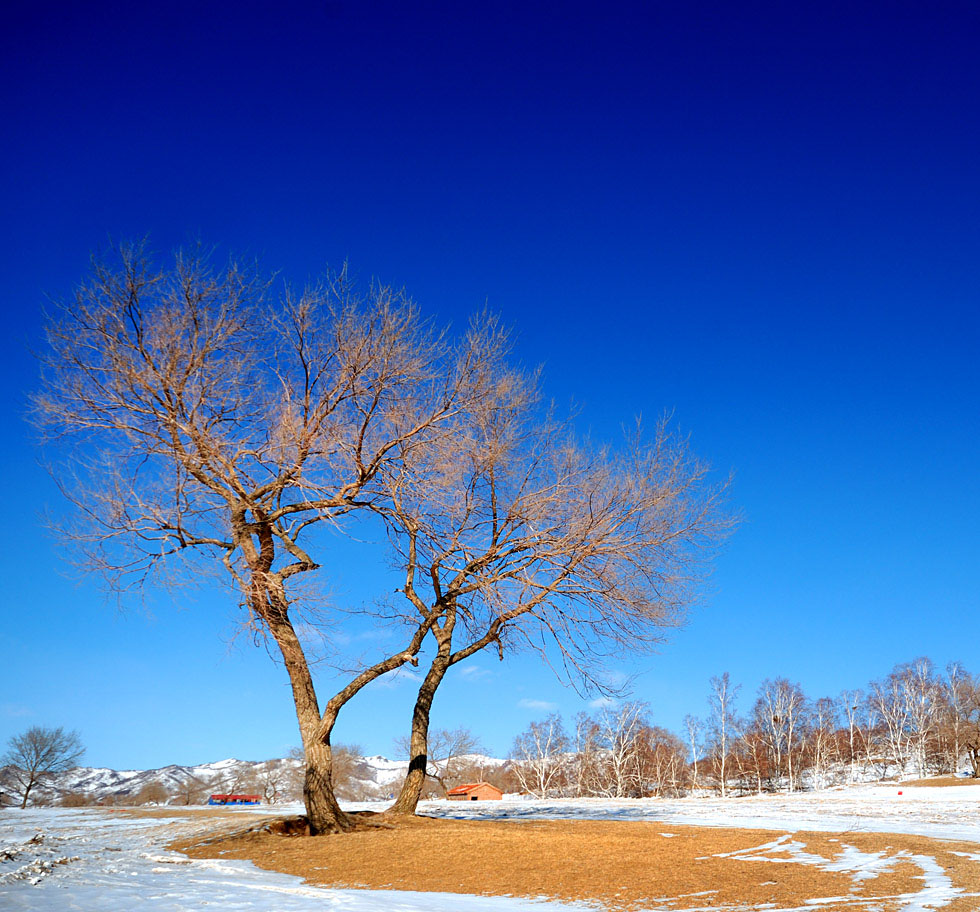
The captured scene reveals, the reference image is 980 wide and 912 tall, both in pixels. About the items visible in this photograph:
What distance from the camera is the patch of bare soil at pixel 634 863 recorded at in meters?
6.97

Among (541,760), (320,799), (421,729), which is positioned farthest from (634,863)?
(541,760)

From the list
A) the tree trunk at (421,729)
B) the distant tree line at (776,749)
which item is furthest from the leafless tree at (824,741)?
the tree trunk at (421,729)

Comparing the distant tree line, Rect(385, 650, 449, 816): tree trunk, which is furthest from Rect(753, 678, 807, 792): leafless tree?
Rect(385, 650, 449, 816): tree trunk

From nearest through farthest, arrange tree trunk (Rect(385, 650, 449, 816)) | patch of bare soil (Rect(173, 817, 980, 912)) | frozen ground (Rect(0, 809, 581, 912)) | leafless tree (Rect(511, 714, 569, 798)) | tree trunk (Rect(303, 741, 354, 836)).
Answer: frozen ground (Rect(0, 809, 581, 912)), patch of bare soil (Rect(173, 817, 980, 912)), tree trunk (Rect(303, 741, 354, 836)), tree trunk (Rect(385, 650, 449, 816)), leafless tree (Rect(511, 714, 569, 798))

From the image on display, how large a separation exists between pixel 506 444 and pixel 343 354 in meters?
3.87

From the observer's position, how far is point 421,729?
1530 cm

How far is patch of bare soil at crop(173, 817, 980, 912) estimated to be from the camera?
6969mm

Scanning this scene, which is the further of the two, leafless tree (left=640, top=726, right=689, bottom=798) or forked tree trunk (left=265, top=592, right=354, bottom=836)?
leafless tree (left=640, top=726, right=689, bottom=798)

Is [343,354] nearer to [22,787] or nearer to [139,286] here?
[139,286]

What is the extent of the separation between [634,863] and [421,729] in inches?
285

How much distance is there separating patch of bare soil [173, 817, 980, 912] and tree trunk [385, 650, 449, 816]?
2206 millimetres

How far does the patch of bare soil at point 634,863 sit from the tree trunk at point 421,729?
2206mm

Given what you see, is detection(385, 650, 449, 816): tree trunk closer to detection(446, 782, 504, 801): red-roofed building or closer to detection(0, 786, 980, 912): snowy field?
detection(0, 786, 980, 912): snowy field

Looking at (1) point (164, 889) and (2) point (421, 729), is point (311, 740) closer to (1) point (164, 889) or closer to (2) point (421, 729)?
(2) point (421, 729)
